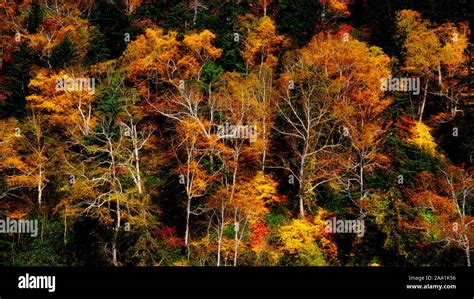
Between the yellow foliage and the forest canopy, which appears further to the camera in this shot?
the yellow foliage

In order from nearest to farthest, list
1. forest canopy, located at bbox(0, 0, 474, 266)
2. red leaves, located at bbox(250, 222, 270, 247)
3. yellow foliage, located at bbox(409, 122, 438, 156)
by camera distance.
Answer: forest canopy, located at bbox(0, 0, 474, 266), red leaves, located at bbox(250, 222, 270, 247), yellow foliage, located at bbox(409, 122, 438, 156)

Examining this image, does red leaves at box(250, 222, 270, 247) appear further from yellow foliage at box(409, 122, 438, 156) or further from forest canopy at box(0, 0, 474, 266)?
yellow foliage at box(409, 122, 438, 156)

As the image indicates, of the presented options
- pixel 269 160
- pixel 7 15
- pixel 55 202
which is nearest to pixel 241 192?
pixel 269 160

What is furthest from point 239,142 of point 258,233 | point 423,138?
point 423,138

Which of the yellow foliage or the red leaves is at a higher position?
the yellow foliage

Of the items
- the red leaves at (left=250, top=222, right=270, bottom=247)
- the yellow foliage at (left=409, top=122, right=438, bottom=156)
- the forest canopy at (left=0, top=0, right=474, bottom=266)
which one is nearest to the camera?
the forest canopy at (left=0, top=0, right=474, bottom=266)

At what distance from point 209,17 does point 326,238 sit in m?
27.7

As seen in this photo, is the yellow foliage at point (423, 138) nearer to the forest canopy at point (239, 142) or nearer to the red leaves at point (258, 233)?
the forest canopy at point (239, 142)

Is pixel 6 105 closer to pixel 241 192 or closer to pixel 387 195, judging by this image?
pixel 241 192

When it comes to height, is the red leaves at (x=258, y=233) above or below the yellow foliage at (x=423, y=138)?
below

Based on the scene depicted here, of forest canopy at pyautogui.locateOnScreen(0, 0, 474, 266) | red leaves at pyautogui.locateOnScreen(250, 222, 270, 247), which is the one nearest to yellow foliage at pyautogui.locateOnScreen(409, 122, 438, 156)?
forest canopy at pyautogui.locateOnScreen(0, 0, 474, 266)

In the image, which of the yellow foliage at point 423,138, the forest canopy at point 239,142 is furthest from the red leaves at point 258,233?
the yellow foliage at point 423,138

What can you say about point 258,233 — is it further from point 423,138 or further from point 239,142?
point 423,138

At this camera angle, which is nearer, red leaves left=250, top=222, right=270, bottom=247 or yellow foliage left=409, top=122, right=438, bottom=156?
red leaves left=250, top=222, right=270, bottom=247
